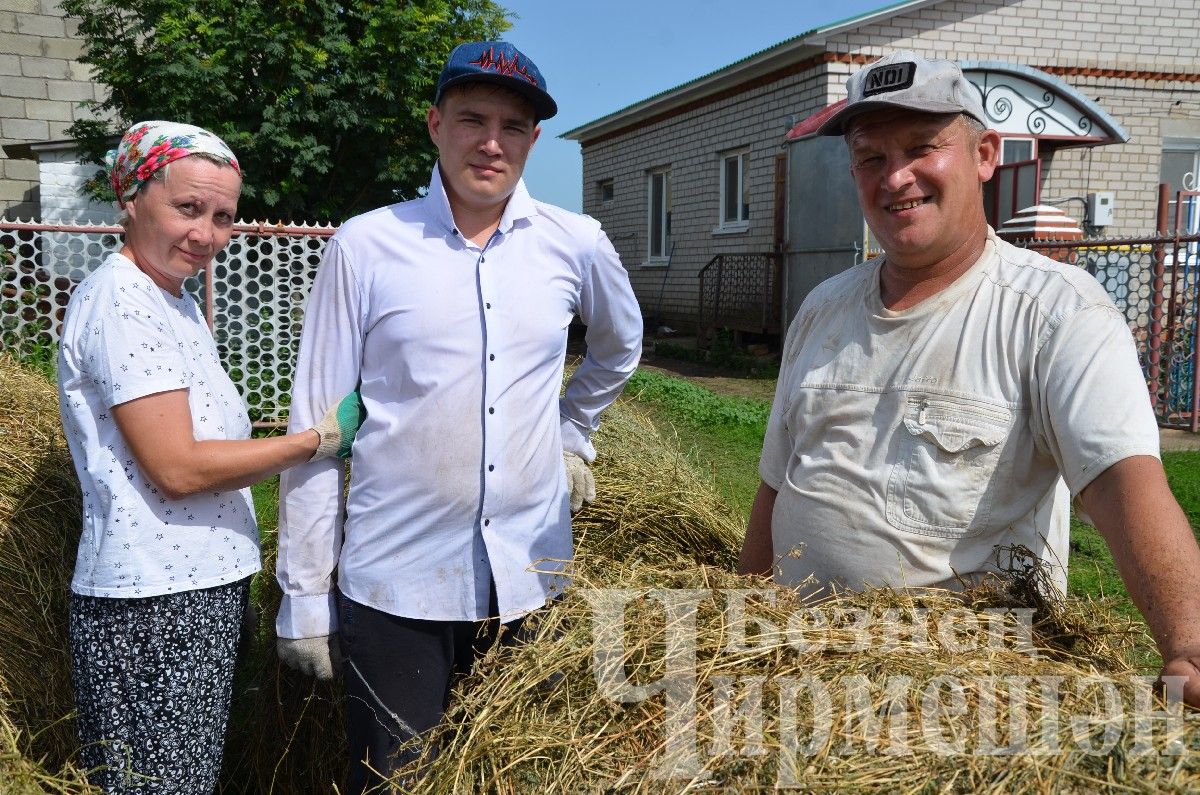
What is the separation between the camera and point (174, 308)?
2.08m

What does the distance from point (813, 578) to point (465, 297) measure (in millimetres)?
992

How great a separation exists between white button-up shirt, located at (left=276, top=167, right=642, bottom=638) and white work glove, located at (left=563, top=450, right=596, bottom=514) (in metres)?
0.30

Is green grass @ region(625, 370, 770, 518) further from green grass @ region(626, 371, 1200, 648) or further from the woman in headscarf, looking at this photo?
the woman in headscarf

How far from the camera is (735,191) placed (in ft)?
50.3

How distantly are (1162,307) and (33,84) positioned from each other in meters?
14.0

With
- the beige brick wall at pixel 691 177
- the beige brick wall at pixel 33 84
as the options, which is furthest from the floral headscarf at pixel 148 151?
the beige brick wall at pixel 33 84

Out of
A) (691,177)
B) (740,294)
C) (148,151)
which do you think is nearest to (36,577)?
(148,151)

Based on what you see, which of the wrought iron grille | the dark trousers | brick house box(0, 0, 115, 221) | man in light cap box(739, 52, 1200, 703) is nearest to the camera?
man in light cap box(739, 52, 1200, 703)

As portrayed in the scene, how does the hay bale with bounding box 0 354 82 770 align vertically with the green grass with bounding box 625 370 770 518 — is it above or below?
above

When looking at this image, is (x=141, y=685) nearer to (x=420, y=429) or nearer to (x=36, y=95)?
(x=420, y=429)

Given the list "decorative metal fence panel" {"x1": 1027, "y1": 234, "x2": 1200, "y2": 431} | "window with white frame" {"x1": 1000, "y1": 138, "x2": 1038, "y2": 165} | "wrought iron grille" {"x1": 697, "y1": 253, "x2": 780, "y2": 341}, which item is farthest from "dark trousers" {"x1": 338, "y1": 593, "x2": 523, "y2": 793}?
"window with white frame" {"x1": 1000, "y1": 138, "x2": 1038, "y2": 165}

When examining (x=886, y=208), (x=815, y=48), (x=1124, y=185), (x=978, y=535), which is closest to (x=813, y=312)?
(x=886, y=208)

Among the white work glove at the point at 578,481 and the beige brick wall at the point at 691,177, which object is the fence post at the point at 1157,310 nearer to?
the beige brick wall at the point at 691,177

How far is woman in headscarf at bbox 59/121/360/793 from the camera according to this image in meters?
1.90
